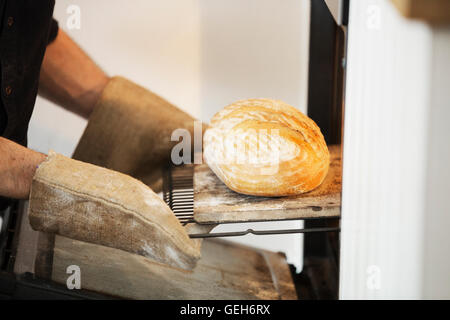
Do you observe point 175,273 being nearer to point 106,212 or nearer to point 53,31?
point 106,212

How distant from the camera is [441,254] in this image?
46cm

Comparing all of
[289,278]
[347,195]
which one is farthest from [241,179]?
[289,278]

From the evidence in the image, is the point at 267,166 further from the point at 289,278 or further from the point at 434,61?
the point at 289,278

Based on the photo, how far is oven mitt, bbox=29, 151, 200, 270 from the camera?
0.63 metres

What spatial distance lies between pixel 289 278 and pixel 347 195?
0.63m

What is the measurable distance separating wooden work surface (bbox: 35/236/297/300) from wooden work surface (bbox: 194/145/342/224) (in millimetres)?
251

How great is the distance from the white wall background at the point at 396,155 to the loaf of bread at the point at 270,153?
166mm

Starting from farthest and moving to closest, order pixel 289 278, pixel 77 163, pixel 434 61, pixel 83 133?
pixel 289 278 < pixel 83 133 < pixel 77 163 < pixel 434 61

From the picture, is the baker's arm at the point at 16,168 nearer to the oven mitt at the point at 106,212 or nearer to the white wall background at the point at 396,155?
the oven mitt at the point at 106,212

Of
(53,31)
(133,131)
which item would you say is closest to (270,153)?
(133,131)

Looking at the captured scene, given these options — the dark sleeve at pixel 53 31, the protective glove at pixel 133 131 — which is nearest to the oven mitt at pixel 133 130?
the protective glove at pixel 133 131

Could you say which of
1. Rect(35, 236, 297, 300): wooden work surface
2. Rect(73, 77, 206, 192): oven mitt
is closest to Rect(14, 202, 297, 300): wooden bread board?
Rect(35, 236, 297, 300): wooden work surface

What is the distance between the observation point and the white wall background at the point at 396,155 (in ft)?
1.43
